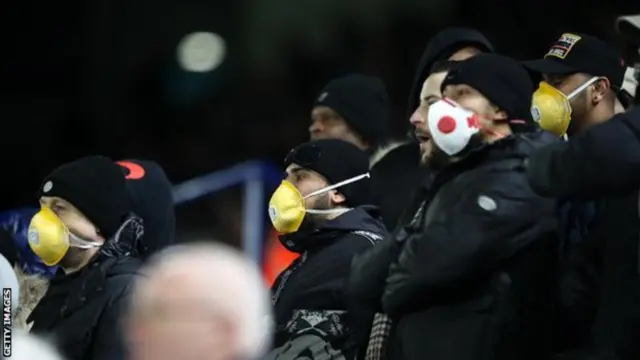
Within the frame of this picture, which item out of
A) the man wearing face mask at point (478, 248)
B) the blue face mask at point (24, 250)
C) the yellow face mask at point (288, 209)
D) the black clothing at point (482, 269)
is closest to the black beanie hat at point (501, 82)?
the man wearing face mask at point (478, 248)

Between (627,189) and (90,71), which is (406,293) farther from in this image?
(90,71)

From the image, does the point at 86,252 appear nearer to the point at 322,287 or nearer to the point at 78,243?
the point at 78,243

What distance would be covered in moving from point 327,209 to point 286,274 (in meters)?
0.31

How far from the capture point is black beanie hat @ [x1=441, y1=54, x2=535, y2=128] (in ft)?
16.3

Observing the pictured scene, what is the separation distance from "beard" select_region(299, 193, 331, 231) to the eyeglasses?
0.43 feet

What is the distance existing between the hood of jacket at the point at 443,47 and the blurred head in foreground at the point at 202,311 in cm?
272

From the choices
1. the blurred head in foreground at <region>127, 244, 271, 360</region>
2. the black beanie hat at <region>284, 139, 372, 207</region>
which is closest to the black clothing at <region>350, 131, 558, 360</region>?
the black beanie hat at <region>284, 139, 372, 207</region>

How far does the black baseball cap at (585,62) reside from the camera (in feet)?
17.6

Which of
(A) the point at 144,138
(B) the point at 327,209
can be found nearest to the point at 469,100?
(B) the point at 327,209

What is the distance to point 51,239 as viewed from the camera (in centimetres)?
598

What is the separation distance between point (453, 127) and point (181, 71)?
6.92 m

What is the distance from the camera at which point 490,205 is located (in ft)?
15.4

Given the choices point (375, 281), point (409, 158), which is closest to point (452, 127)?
point (375, 281)

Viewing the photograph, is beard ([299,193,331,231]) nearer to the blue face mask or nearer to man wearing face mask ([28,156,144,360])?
man wearing face mask ([28,156,144,360])
